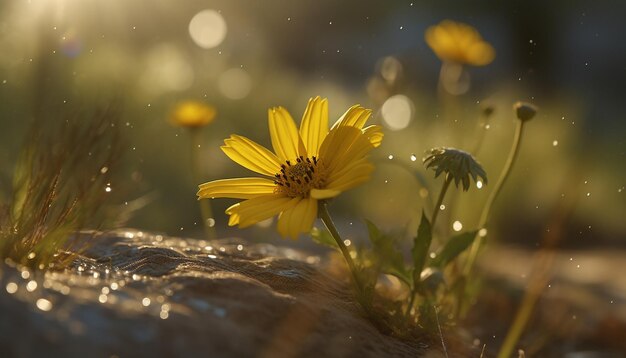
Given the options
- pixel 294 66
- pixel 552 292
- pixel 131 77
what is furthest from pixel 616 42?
pixel 552 292

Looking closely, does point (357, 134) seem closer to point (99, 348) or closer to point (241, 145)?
point (241, 145)

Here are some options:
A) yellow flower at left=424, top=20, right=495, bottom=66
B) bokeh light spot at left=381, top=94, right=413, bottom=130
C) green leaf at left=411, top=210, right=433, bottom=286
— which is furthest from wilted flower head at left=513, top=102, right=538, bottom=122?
bokeh light spot at left=381, top=94, right=413, bottom=130

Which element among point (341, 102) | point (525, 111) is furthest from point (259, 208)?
point (341, 102)

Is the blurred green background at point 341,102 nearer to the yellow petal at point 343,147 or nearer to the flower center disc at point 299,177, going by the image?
the flower center disc at point 299,177

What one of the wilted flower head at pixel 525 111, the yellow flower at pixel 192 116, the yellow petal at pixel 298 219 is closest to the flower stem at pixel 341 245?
the yellow petal at pixel 298 219

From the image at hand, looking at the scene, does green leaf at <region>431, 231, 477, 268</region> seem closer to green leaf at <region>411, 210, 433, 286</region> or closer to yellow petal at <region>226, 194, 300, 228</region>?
green leaf at <region>411, 210, 433, 286</region>

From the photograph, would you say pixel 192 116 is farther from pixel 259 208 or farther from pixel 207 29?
pixel 207 29
